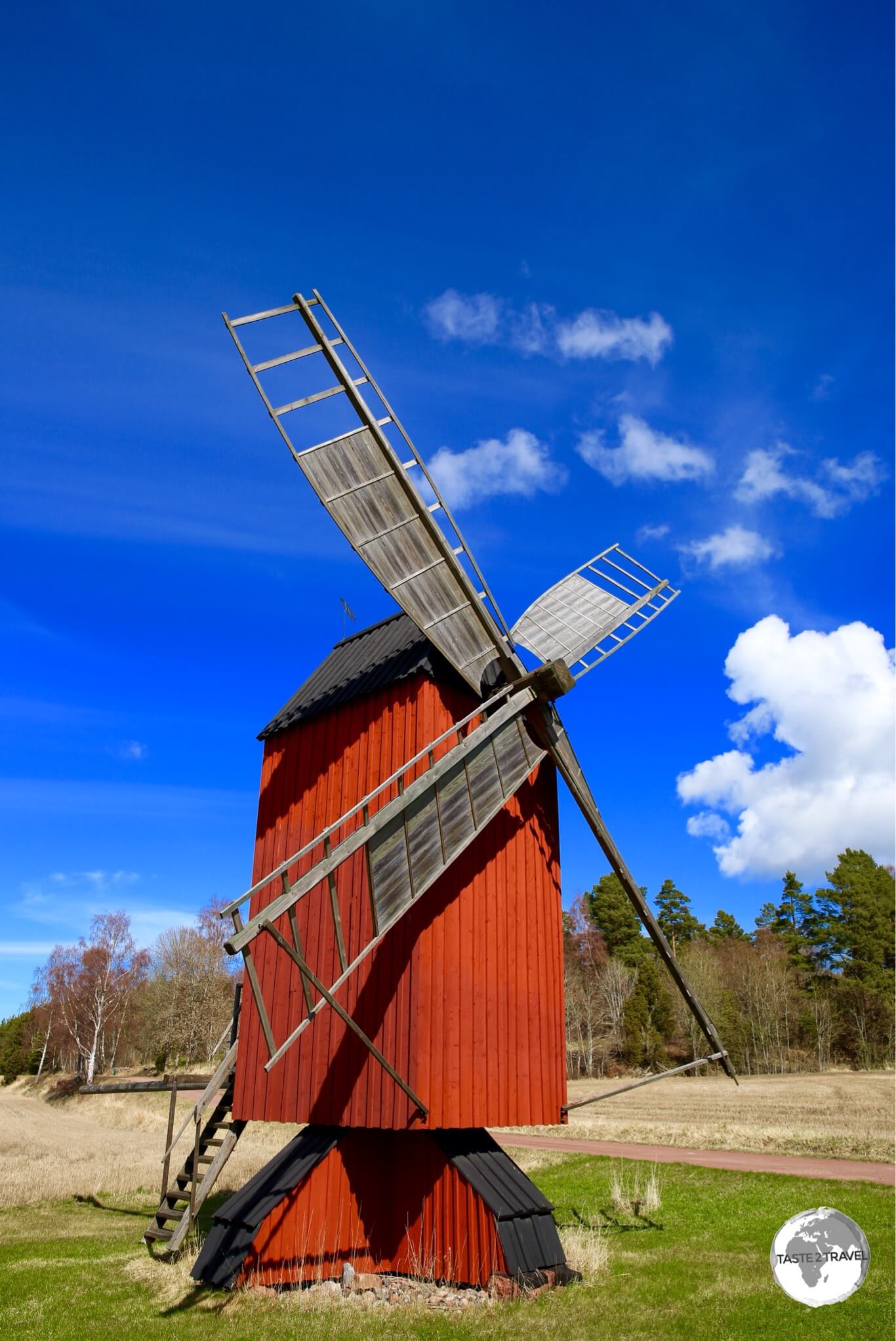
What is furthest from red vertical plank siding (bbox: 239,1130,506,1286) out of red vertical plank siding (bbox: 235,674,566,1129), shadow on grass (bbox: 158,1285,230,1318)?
red vertical plank siding (bbox: 235,674,566,1129)

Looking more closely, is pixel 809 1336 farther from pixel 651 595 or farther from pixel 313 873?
pixel 651 595

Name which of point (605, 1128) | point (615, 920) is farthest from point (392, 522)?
point (615, 920)

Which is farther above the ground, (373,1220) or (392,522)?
(392,522)

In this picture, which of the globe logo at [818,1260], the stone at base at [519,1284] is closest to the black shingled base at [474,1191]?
the stone at base at [519,1284]

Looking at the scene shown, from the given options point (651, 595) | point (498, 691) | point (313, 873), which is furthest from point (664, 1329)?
point (651, 595)

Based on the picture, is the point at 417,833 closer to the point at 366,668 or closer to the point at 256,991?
the point at 256,991

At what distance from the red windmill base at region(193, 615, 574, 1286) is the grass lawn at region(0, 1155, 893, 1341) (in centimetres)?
79

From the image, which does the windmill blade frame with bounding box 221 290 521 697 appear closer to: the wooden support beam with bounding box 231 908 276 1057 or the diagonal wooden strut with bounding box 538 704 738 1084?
the diagonal wooden strut with bounding box 538 704 738 1084

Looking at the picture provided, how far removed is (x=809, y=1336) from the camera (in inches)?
305

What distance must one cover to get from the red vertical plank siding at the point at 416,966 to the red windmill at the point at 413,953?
1.2 inches

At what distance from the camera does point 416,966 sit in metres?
9.88

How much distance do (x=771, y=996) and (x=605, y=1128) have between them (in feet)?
95.6

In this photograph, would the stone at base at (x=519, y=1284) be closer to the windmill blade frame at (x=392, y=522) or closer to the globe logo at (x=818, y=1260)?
the globe logo at (x=818, y=1260)

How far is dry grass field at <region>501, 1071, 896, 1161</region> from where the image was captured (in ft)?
70.5
